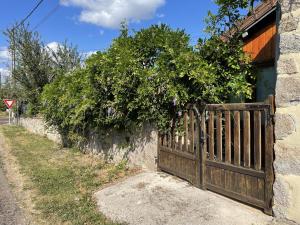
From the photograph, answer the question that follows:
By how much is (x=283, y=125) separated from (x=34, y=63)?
19.1 m

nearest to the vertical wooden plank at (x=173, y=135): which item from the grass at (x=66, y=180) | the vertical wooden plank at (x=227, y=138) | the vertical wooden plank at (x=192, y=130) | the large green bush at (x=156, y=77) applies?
the large green bush at (x=156, y=77)

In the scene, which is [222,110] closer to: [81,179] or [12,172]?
[81,179]

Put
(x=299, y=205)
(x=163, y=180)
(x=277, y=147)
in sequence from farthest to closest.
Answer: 1. (x=163, y=180)
2. (x=277, y=147)
3. (x=299, y=205)

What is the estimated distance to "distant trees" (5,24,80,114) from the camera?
2047cm

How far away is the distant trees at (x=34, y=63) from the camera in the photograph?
20.5m

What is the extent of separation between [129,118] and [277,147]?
13.0 feet

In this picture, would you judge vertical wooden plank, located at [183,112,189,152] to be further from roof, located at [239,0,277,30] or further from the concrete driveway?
roof, located at [239,0,277,30]

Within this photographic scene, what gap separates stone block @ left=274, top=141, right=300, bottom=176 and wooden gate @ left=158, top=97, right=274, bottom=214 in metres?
0.14

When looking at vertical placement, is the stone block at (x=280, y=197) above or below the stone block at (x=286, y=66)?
below

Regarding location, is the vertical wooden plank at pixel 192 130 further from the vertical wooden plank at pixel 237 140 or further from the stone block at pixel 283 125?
the stone block at pixel 283 125

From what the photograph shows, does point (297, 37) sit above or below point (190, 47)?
below

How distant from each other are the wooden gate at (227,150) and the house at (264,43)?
230 cm

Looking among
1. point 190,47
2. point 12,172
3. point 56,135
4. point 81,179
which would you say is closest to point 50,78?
point 56,135

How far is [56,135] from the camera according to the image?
1405 centimetres
